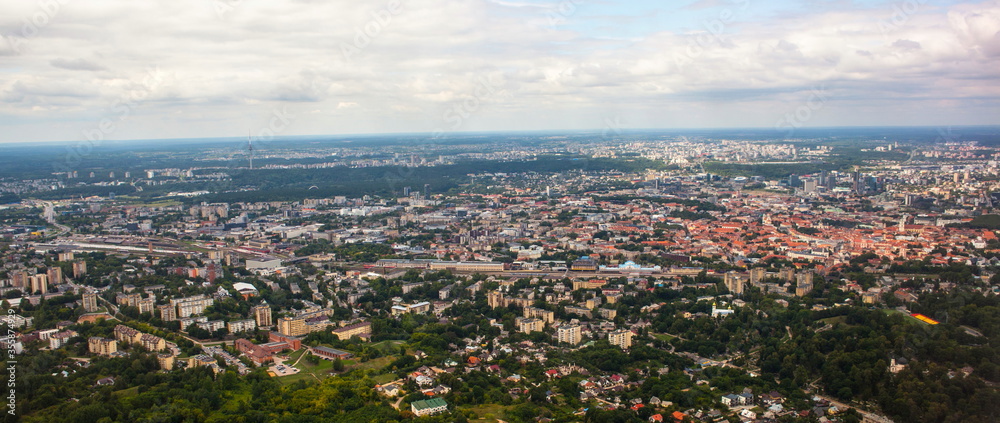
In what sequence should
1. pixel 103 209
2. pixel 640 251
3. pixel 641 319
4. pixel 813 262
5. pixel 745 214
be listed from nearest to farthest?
1. pixel 641 319
2. pixel 813 262
3. pixel 640 251
4. pixel 745 214
5. pixel 103 209

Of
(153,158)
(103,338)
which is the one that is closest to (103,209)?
(103,338)

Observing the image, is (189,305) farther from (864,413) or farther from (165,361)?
(864,413)

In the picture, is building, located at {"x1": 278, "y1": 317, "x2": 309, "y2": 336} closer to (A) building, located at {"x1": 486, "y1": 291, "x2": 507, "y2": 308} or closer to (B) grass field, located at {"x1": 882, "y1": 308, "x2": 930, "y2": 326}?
(A) building, located at {"x1": 486, "y1": 291, "x2": 507, "y2": 308}

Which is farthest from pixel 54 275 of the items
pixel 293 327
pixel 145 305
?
pixel 293 327

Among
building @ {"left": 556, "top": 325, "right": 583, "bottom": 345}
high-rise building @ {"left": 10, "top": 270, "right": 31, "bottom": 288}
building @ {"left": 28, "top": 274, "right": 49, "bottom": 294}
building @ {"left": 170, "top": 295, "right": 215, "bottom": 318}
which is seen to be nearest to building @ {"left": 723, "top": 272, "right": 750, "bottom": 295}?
building @ {"left": 556, "top": 325, "right": 583, "bottom": 345}

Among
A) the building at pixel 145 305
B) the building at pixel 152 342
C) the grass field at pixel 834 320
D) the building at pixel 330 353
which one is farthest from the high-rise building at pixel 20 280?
the grass field at pixel 834 320

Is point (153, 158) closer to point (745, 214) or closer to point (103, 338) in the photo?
point (745, 214)
